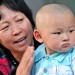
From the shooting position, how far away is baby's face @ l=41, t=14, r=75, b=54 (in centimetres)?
146

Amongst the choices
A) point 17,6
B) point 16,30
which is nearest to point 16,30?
point 16,30

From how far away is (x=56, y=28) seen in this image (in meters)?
1.48

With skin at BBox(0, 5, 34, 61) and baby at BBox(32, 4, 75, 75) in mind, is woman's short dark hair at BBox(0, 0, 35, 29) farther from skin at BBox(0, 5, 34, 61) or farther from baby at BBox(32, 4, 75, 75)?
baby at BBox(32, 4, 75, 75)

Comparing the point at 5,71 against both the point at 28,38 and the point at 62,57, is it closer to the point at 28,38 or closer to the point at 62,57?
the point at 28,38

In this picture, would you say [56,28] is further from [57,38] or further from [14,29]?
[14,29]

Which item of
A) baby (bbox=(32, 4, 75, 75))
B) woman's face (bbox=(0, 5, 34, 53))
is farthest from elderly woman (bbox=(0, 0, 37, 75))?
baby (bbox=(32, 4, 75, 75))

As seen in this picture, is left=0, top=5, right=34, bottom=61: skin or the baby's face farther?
left=0, top=5, right=34, bottom=61: skin

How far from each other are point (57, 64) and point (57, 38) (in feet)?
0.43

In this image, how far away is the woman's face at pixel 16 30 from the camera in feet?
5.86

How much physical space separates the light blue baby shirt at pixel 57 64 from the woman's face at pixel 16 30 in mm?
242

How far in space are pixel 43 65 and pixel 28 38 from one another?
0.30m

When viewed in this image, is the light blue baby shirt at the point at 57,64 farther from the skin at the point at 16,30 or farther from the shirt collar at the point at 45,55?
the skin at the point at 16,30

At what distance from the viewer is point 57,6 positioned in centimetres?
154

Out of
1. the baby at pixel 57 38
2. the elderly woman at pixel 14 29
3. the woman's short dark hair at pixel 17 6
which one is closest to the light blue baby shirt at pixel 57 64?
the baby at pixel 57 38
